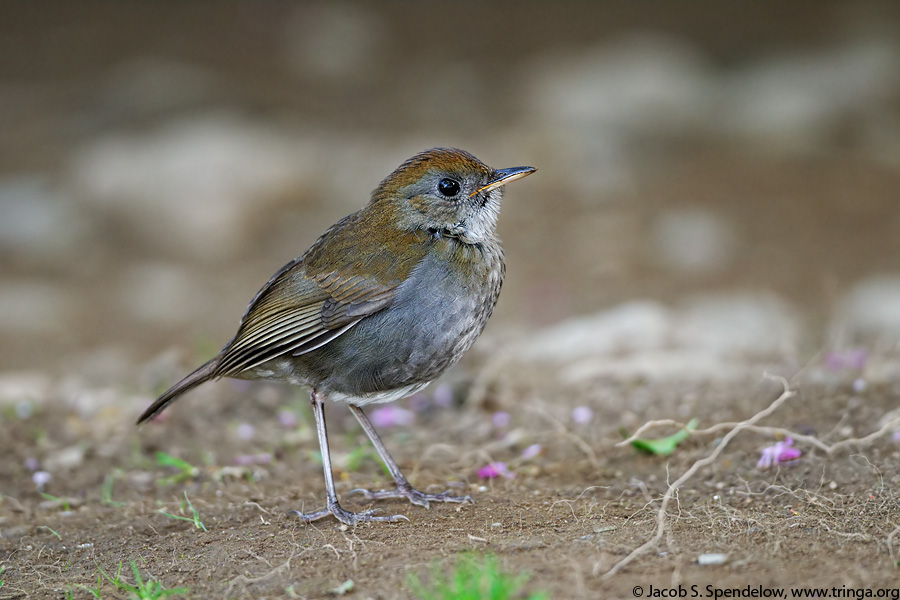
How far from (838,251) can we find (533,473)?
5.81m

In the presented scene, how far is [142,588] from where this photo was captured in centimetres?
341

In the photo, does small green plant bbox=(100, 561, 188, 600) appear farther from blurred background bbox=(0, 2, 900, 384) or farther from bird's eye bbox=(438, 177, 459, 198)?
blurred background bbox=(0, 2, 900, 384)

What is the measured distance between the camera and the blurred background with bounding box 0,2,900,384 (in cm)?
898

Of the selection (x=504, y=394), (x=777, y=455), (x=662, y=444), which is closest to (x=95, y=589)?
(x=662, y=444)

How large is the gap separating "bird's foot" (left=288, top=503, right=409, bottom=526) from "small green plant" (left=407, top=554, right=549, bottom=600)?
81cm

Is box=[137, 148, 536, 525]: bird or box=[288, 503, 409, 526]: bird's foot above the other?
box=[137, 148, 536, 525]: bird

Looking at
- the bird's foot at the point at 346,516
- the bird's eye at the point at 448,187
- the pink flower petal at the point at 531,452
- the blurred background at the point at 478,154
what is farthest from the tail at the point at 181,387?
the blurred background at the point at 478,154

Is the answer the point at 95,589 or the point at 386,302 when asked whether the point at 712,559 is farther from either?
the point at 95,589

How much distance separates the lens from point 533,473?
4.82 metres

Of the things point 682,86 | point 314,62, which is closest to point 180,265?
point 314,62

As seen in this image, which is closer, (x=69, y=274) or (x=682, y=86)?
(x=69, y=274)

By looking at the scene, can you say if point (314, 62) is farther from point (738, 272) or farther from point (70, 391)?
point (70, 391)

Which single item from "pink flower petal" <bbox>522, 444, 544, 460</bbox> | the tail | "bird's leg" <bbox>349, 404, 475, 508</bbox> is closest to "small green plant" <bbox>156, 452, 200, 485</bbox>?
the tail

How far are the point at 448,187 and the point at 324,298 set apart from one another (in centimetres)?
75
